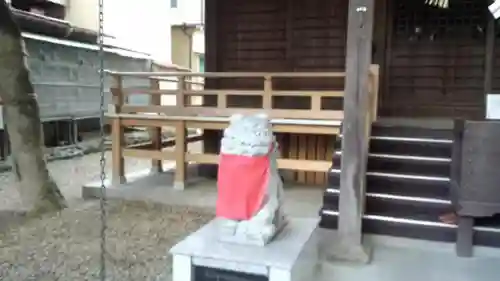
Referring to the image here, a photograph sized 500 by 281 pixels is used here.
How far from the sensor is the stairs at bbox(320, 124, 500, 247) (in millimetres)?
4273

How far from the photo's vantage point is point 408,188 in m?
4.70

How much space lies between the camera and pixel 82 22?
1429cm

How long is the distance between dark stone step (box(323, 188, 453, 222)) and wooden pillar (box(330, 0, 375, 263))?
0.63 metres

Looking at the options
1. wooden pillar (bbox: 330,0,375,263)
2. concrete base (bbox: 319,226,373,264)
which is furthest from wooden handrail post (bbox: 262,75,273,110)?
concrete base (bbox: 319,226,373,264)

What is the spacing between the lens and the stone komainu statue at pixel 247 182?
8.36 ft

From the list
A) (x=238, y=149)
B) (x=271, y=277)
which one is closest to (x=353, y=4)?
(x=238, y=149)

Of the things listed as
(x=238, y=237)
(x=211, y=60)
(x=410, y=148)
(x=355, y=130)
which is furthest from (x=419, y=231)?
(x=211, y=60)

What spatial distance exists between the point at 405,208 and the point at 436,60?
2845mm

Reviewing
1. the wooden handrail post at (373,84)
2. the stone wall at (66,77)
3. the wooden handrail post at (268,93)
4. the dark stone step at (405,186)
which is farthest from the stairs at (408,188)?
the stone wall at (66,77)

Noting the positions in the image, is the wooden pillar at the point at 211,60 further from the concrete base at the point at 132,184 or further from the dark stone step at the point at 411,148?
the dark stone step at the point at 411,148

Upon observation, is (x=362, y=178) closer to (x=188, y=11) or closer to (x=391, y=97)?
(x=391, y=97)

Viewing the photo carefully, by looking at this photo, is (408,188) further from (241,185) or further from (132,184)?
(132,184)

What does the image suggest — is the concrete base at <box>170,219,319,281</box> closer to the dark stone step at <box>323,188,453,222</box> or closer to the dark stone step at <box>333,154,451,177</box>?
the dark stone step at <box>323,188,453,222</box>

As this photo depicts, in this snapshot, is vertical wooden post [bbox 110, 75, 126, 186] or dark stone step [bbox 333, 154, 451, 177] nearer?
dark stone step [bbox 333, 154, 451, 177]
